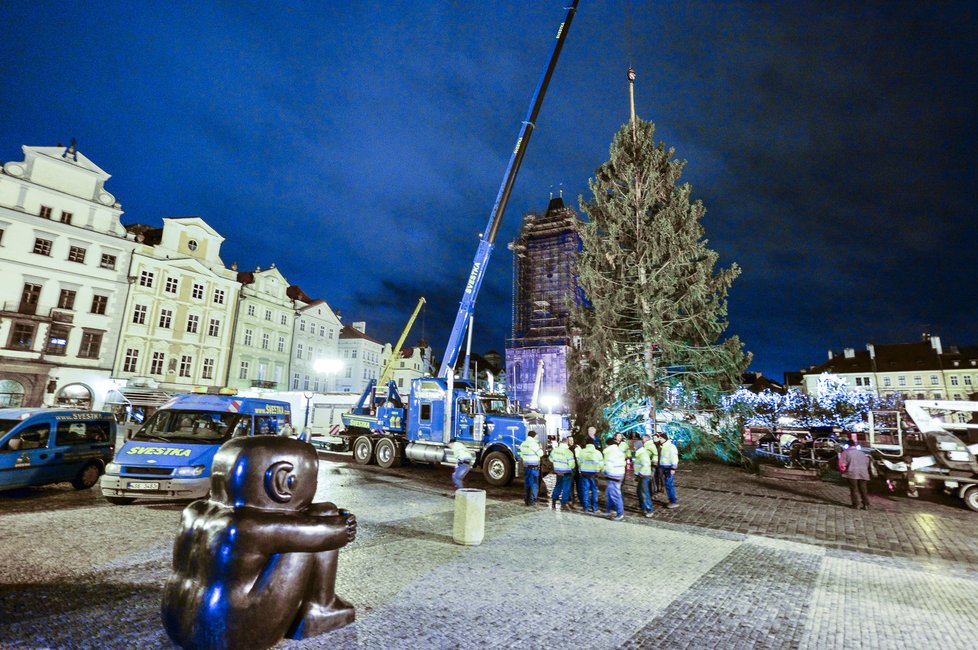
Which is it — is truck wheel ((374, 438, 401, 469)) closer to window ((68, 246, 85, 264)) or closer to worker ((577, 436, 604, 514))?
worker ((577, 436, 604, 514))

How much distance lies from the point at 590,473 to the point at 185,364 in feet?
111

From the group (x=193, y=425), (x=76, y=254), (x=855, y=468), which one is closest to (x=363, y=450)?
(x=193, y=425)

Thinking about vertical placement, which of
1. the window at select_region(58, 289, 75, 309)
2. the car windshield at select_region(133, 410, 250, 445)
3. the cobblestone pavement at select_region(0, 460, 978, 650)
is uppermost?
the window at select_region(58, 289, 75, 309)

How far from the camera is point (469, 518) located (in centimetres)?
696

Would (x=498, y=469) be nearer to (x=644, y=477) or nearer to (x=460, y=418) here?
(x=460, y=418)

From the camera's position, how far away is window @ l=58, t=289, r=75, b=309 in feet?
90.6

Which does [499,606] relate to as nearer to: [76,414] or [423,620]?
[423,620]

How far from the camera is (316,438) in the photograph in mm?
18609

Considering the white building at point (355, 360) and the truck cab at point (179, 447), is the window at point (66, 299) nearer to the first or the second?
the white building at point (355, 360)

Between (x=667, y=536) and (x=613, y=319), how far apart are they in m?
12.8

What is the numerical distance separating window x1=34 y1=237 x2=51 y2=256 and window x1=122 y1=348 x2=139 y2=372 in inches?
286

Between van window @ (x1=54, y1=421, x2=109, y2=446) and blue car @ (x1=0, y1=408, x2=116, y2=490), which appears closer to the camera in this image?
blue car @ (x1=0, y1=408, x2=116, y2=490)

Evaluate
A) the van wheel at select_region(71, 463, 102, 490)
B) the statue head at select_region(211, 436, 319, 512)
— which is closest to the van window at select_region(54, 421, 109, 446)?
the van wheel at select_region(71, 463, 102, 490)

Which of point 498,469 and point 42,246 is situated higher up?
point 42,246
